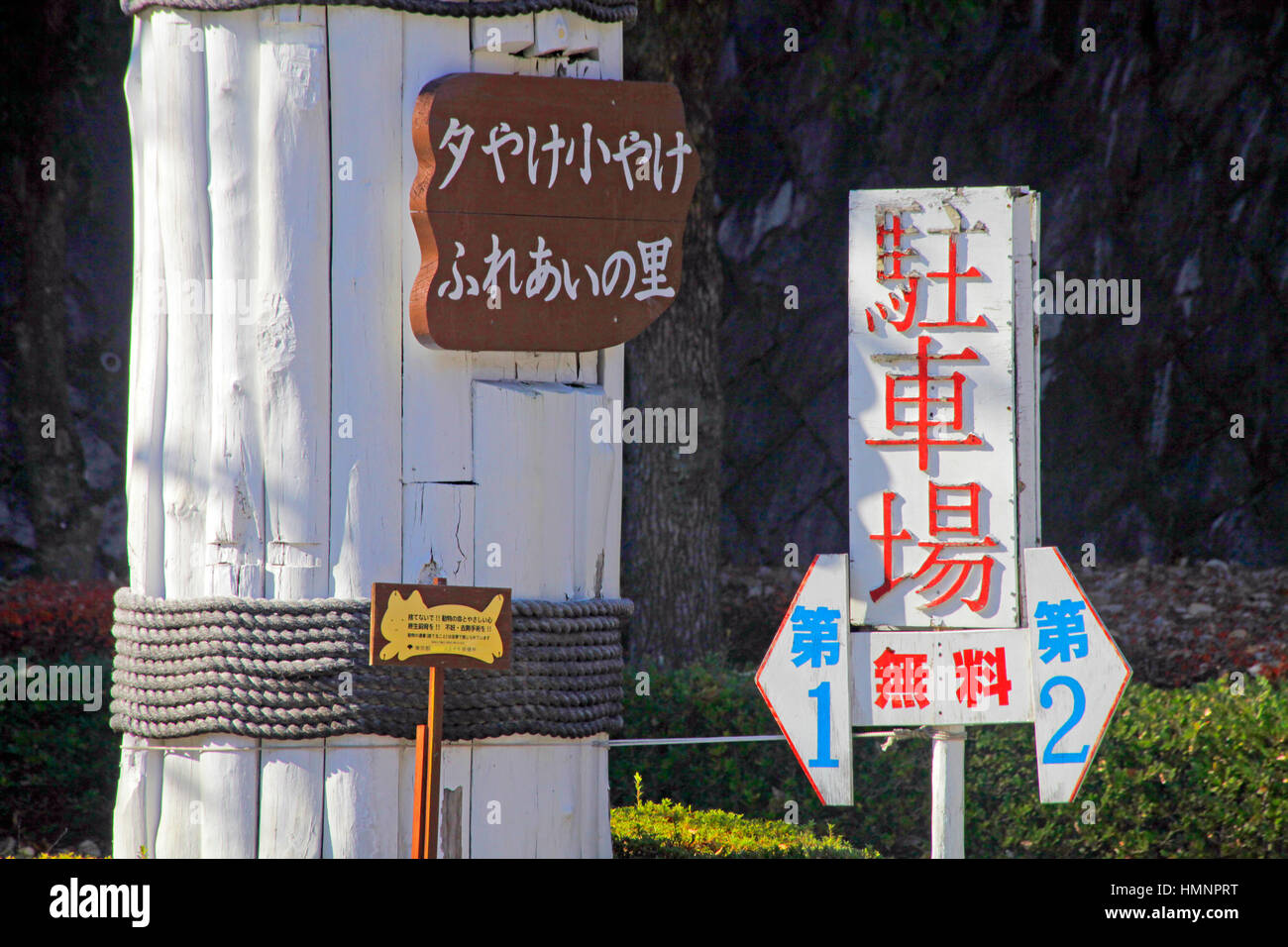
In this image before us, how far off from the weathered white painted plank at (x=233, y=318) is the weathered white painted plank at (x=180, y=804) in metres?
0.34

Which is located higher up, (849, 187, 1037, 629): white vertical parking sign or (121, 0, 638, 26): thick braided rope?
(121, 0, 638, 26): thick braided rope

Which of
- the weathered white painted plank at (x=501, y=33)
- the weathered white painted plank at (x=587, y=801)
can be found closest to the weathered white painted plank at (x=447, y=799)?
the weathered white painted plank at (x=587, y=801)

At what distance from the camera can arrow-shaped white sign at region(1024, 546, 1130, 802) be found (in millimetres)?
3312

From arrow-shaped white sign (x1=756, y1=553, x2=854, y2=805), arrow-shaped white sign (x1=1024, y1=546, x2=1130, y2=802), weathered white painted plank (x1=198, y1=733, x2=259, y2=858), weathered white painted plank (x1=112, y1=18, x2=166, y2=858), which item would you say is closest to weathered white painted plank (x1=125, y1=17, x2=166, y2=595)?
weathered white painted plank (x1=112, y1=18, x2=166, y2=858)

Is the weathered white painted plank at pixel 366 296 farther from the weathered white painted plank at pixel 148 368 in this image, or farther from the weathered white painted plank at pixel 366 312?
the weathered white painted plank at pixel 148 368

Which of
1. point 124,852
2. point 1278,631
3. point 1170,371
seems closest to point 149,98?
point 124,852

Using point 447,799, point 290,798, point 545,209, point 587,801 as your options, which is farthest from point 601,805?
point 545,209

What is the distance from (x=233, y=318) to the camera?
9.55 ft

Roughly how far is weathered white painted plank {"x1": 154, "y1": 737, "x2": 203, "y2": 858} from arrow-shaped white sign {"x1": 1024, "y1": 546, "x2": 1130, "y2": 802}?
6.08 feet

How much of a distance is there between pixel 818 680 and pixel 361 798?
109cm

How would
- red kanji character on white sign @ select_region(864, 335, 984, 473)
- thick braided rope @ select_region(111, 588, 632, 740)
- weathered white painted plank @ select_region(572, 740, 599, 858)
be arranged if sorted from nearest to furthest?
thick braided rope @ select_region(111, 588, 632, 740)
weathered white painted plank @ select_region(572, 740, 599, 858)
red kanji character on white sign @ select_region(864, 335, 984, 473)

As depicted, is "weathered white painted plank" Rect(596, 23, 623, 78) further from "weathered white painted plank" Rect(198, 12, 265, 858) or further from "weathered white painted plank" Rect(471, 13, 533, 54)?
"weathered white painted plank" Rect(198, 12, 265, 858)

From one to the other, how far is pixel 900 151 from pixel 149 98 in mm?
7867

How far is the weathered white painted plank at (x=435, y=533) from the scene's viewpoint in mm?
2912
